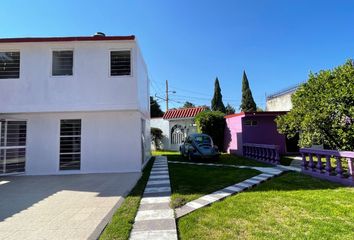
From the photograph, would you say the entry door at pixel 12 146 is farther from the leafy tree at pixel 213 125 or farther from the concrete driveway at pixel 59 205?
the leafy tree at pixel 213 125

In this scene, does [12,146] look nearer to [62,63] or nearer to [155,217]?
[62,63]

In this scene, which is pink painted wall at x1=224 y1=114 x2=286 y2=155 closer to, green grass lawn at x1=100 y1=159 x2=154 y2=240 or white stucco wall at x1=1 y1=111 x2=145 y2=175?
white stucco wall at x1=1 y1=111 x2=145 y2=175

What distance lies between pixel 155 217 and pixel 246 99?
35263 millimetres

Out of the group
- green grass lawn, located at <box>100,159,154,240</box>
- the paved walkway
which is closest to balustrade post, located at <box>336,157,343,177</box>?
the paved walkway

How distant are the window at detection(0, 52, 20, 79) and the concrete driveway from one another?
4708mm

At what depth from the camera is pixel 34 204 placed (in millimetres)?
5723

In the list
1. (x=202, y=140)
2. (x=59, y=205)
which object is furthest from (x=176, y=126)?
(x=59, y=205)

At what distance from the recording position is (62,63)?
10656 mm

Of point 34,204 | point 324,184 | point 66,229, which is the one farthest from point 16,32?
point 324,184

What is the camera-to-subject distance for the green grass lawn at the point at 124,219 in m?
3.79

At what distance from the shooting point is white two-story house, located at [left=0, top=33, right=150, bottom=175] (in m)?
10.2

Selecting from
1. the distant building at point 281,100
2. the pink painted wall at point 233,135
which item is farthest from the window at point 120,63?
the distant building at point 281,100

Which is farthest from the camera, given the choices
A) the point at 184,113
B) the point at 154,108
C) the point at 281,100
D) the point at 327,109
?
the point at 154,108

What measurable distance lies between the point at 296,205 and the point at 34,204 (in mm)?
6342
